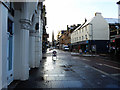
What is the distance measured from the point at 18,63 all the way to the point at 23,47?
85 centimetres

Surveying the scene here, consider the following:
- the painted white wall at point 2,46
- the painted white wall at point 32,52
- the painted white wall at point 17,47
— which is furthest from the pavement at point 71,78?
the painted white wall at point 2,46

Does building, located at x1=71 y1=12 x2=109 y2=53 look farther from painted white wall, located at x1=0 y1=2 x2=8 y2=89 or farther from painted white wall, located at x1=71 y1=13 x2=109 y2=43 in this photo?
painted white wall, located at x1=0 y1=2 x2=8 y2=89

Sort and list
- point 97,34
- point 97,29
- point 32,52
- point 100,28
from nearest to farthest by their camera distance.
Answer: point 32,52 → point 97,34 → point 97,29 → point 100,28

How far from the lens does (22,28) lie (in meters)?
5.69

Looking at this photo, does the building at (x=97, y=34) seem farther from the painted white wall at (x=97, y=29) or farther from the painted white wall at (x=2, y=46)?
the painted white wall at (x=2, y=46)

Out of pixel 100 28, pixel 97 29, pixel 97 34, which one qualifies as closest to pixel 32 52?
pixel 97 34

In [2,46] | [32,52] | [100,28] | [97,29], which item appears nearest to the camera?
[2,46]

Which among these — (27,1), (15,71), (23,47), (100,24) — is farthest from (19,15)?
(100,24)

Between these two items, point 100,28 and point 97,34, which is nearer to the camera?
point 97,34

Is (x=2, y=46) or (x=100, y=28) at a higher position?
(x=100, y=28)

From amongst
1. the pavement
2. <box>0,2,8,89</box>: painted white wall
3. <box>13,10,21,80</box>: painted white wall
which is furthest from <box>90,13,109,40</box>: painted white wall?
<box>0,2,8,89</box>: painted white wall

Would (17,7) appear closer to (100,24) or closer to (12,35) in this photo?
(12,35)

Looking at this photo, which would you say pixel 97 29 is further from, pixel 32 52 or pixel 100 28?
pixel 32 52

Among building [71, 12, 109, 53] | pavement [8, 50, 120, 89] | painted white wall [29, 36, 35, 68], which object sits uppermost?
building [71, 12, 109, 53]
